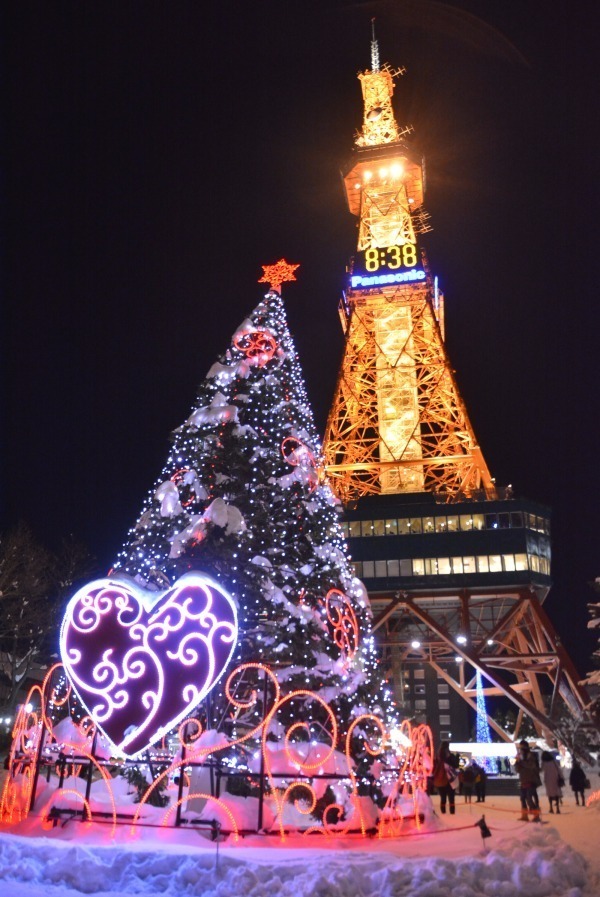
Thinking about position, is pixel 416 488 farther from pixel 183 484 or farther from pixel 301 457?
pixel 183 484

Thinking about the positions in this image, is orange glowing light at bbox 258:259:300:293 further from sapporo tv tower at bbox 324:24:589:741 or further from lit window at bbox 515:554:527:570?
lit window at bbox 515:554:527:570

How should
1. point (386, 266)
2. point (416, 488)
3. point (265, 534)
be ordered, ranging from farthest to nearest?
1. point (386, 266)
2. point (416, 488)
3. point (265, 534)

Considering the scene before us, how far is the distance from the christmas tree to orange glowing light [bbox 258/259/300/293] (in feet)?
3.50

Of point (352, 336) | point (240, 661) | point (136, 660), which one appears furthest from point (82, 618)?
point (352, 336)

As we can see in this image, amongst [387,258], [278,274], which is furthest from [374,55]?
[278,274]

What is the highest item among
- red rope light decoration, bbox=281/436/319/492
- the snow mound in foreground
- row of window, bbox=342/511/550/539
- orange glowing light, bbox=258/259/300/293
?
row of window, bbox=342/511/550/539

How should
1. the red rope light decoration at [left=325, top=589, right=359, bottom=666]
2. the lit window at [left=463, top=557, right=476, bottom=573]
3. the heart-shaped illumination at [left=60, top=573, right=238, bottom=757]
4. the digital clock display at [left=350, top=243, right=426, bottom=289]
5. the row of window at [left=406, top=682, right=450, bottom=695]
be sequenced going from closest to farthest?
the heart-shaped illumination at [left=60, top=573, right=238, bottom=757], the red rope light decoration at [left=325, top=589, right=359, bottom=666], the lit window at [left=463, top=557, right=476, bottom=573], the digital clock display at [left=350, top=243, right=426, bottom=289], the row of window at [left=406, top=682, right=450, bottom=695]

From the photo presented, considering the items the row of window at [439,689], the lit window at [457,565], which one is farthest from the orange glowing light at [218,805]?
the row of window at [439,689]

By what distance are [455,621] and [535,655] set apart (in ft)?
39.8

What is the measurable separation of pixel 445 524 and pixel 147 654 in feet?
135

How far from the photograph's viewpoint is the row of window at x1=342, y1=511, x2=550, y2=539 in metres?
49.2

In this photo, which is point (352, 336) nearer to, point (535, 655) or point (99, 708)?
point (535, 655)

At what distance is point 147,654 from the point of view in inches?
423

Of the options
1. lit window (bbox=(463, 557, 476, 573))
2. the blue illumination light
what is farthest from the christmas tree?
the blue illumination light
